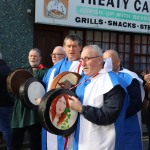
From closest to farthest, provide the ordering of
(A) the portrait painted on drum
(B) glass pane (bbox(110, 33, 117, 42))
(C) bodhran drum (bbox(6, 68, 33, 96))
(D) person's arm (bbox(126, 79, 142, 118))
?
(A) the portrait painted on drum → (D) person's arm (bbox(126, 79, 142, 118)) → (C) bodhran drum (bbox(6, 68, 33, 96)) → (B) glass pane (bbox(110, 33, 117, 42))

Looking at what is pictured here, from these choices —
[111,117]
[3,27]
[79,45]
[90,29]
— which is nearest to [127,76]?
[79,45]

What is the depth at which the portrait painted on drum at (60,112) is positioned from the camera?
3.08m

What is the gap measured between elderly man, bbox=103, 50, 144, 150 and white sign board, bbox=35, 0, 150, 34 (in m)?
4.47

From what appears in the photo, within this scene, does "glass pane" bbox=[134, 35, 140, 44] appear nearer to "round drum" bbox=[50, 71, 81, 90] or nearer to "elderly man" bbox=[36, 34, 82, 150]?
"elderly man" bbox=[36, 34, 82, 150]

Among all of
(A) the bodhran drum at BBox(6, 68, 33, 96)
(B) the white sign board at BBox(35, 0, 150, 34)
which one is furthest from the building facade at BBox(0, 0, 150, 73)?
(A) the bodhran drum at BBox(6, 68, 33, 96)

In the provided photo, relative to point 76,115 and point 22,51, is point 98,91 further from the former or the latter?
point 22,51

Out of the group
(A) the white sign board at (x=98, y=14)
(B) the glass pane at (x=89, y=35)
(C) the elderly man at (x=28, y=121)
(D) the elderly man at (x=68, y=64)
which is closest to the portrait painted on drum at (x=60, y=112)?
(D) the elderly man at (x=68, y=64)

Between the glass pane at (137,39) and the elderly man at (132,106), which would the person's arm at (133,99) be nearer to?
the elderly man at (132,106)

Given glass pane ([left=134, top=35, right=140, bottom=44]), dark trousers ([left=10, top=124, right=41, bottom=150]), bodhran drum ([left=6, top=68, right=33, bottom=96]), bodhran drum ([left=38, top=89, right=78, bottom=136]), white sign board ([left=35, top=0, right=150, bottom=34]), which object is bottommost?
dark trousers ([left=10, top=124, right=41, bottom=150])

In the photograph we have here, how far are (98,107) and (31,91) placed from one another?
45.9 inches

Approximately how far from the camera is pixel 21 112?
507cm

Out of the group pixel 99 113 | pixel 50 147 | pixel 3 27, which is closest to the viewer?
pixel 99 113

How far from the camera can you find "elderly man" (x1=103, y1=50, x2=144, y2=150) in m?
3.61

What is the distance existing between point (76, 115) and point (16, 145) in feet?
7.38
